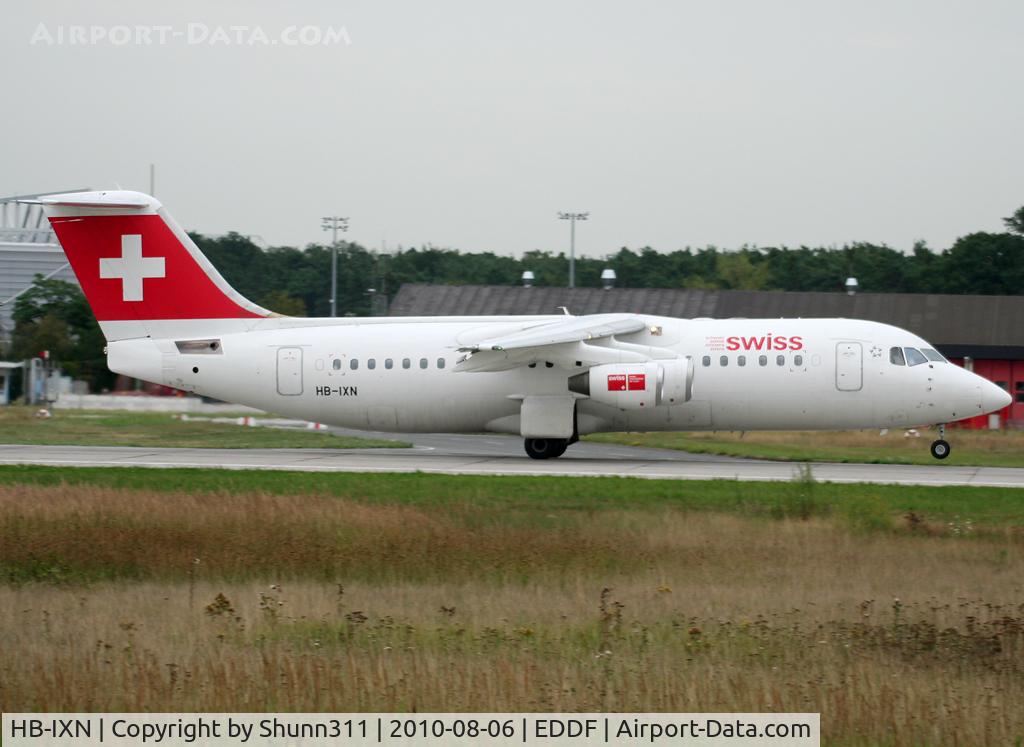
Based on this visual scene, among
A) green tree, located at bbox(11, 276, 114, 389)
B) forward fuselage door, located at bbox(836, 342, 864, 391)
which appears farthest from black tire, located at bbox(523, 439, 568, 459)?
green tree, located at bbox(11, 276, 114, 389)

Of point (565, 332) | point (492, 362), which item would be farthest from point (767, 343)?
point (492, 362)

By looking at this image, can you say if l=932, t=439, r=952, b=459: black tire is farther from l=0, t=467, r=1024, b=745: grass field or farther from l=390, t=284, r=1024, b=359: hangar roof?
l=390, t=284, r=1024, b=359: hangar roof

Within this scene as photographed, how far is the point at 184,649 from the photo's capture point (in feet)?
34.7

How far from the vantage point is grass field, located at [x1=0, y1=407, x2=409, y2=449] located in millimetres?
33438

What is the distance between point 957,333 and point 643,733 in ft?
145

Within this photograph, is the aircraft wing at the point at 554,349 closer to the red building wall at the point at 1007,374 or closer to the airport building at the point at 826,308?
the airport building at the point at 826,308

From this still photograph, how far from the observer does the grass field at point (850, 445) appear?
3016cm

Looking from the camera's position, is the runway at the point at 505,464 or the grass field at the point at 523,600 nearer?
the grass field at the point at 523,600

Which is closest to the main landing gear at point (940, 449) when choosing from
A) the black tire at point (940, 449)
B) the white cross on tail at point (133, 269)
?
the black tire at point (940, 449)

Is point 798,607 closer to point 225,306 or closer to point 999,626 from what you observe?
point 999,626

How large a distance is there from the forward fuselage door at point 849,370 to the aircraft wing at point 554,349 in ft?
14.0

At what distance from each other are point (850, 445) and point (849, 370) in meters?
7.23

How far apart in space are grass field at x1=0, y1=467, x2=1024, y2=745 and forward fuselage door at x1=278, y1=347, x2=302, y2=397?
7.24 meters

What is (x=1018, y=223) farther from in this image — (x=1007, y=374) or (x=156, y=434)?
(x=156, y=434)
